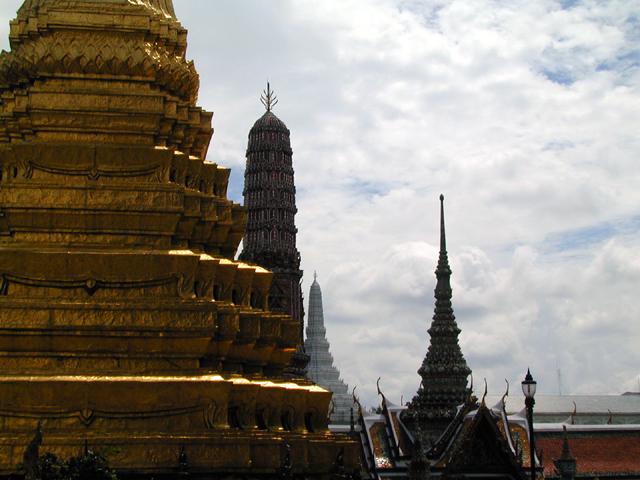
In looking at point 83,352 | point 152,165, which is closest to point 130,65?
point 152,165

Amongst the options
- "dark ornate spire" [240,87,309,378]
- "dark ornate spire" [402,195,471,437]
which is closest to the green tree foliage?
"dark ornate spire" [402,195,471,437]

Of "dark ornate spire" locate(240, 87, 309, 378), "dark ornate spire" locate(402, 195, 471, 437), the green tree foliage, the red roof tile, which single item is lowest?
the red roof tile

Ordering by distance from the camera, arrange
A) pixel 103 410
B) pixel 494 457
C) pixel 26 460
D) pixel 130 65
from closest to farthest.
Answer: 1. pixel 26 460
2. pixel 103 410
3. pixel 130 65
4. pixel 494 457

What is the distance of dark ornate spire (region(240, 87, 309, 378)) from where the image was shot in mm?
52094

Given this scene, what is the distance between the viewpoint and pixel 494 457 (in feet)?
91.5

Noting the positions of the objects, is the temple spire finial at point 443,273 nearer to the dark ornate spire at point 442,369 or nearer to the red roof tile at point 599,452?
the dark ornate spire at point 442,369

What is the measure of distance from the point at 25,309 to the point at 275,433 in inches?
191

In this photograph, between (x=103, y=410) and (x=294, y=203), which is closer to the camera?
(x=103, y=410)

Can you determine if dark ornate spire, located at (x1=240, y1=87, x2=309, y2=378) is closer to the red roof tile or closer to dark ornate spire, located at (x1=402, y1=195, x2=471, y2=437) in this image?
dark ornate spire, located at (x1=402, y1=195, x2=471, y2=437)

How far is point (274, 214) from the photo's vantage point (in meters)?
53.0

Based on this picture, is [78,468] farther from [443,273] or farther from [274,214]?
[274,214]

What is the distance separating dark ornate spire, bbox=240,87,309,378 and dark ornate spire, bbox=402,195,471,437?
13672 millimetres

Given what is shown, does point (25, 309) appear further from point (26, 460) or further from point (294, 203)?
point (294, 203)

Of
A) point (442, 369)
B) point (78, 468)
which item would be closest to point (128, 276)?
point (78, 468)
